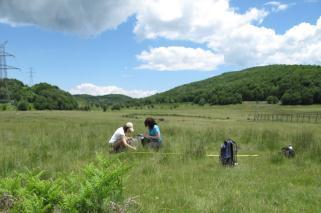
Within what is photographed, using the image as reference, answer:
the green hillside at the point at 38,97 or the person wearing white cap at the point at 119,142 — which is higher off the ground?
the green hillside at the point at 38,97

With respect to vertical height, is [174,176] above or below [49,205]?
below

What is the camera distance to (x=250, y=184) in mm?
8359

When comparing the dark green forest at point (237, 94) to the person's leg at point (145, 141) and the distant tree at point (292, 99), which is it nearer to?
the distant tree at point (292, 99)

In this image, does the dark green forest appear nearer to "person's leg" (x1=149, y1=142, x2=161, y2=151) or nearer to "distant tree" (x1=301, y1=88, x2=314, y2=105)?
"distant tree" (x1=301, y1=88, x2=314, y2=105)

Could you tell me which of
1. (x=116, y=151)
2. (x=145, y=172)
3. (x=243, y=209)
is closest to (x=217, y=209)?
(x=243, y=209)

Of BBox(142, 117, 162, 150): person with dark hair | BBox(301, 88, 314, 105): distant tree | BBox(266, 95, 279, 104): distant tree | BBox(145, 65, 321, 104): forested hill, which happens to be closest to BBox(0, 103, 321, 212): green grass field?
BBox(142, 117, 162, 150): person with dark hair

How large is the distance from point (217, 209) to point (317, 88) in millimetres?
147470

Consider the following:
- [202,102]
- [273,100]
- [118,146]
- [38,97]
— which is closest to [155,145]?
[118,146]

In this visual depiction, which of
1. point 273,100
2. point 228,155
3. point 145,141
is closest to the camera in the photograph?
point 228,155

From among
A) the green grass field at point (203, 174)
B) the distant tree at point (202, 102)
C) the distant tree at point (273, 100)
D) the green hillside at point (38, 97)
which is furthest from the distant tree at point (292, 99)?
the green grass field at point (203, 174)

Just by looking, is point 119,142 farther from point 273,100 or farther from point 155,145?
point 273,100

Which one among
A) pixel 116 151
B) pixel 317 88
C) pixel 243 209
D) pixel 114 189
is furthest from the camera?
pixel 317 88

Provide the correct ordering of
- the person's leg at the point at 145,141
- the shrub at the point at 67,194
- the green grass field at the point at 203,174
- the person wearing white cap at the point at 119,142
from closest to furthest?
the shrub at the point at 67,194
the green grass field at the point at 203,174
the person wearing white cap at the point at 119,142
the person's leg at the point at 145,141

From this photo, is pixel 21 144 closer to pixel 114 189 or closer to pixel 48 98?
pixel 114 189
